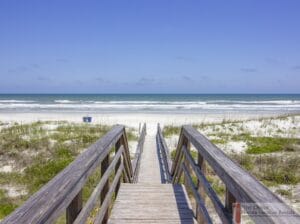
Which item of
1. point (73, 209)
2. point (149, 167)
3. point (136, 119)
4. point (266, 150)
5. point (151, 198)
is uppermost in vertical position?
point (73, 209)

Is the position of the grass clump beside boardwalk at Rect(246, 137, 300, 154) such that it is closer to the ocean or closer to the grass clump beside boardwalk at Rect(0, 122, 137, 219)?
the grass clump beside boardwalk at Rect(0, 122, 137, 219)

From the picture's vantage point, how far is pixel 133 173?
732 cm

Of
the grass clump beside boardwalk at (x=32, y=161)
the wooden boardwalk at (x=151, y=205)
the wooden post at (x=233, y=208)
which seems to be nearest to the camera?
the wooden post at (x=233, y=208)

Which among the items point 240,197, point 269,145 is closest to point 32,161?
point 269,145

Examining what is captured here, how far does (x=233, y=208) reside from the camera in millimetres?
2209

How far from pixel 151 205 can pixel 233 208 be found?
252cm

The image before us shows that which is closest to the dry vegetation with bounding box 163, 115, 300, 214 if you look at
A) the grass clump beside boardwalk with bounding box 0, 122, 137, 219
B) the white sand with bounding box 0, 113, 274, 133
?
the grass clump beside boardwalk with bounding box 0, 122, 137, 219

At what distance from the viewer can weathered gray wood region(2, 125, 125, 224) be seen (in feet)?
4.78

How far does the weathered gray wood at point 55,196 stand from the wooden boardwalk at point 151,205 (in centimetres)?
157

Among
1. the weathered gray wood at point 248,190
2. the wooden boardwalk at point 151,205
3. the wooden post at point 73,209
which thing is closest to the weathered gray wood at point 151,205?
the wooden boardwalk at point 151,205

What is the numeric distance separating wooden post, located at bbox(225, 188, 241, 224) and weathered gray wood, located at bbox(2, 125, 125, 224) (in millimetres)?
1044

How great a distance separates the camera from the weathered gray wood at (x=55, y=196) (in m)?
1.46

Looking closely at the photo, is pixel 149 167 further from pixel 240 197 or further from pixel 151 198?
pixel 240 197

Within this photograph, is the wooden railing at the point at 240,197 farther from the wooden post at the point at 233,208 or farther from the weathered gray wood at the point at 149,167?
the weathered gray wood at the point at 149,167
